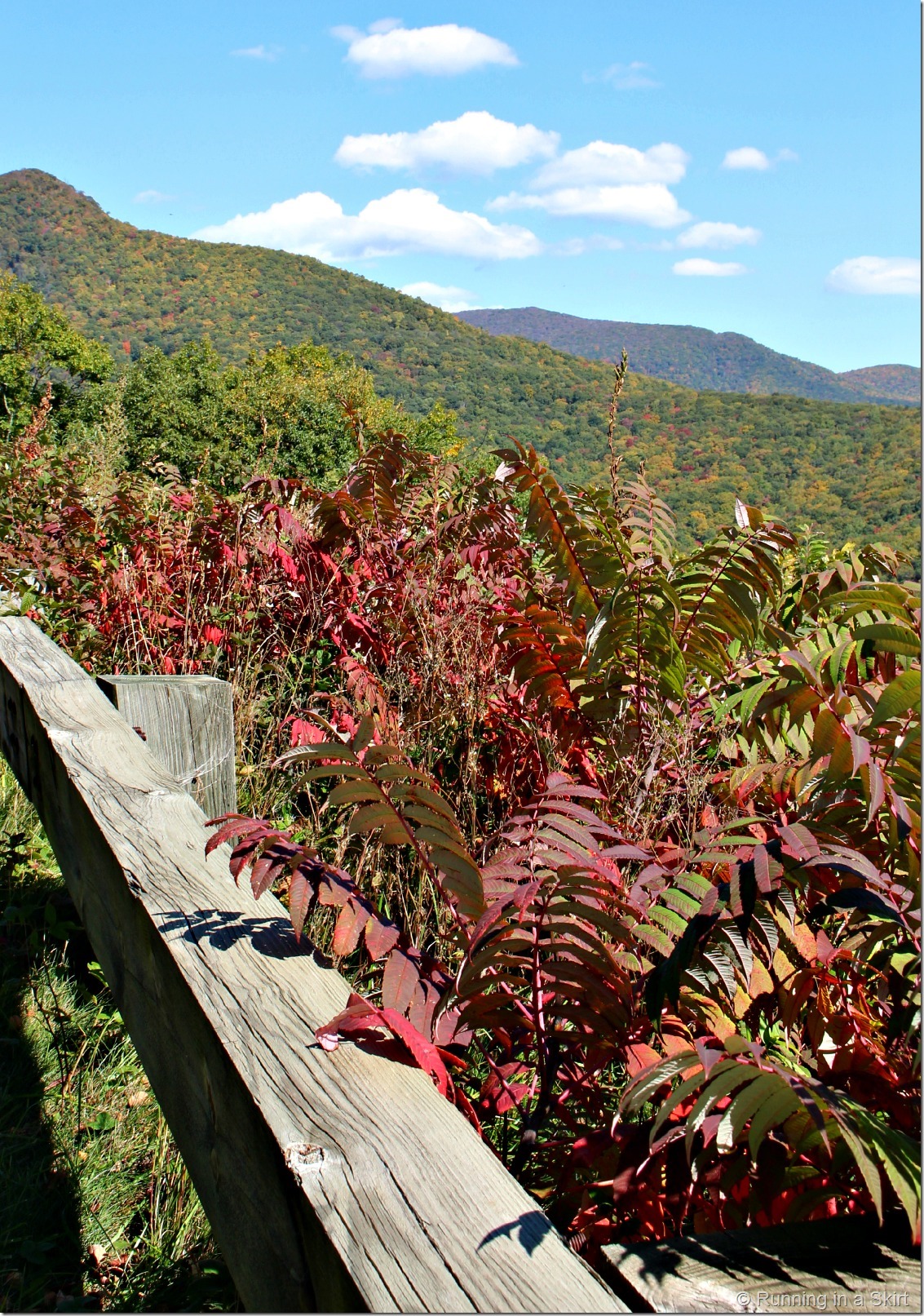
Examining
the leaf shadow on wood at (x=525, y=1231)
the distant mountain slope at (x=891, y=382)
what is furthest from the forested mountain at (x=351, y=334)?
the leaf shadow on wood at (x=525, y=1231)

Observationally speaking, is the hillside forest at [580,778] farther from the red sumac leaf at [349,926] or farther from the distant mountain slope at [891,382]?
the distant mountain slope at [891,382]

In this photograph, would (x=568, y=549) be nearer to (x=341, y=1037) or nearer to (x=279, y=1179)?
(x=341, y=1037)

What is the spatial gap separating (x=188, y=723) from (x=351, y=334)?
2688 inches

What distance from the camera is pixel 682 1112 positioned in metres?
1.17

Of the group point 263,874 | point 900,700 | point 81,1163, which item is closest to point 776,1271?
point 900,700

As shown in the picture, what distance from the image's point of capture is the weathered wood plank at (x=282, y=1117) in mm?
704

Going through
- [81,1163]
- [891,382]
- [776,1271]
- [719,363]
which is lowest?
[81,1163]

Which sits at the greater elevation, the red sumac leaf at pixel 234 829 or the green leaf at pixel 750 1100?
the red sumac leaf at pixel 234 829

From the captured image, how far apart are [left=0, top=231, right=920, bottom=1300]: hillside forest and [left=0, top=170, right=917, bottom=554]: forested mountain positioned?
5.96 metres

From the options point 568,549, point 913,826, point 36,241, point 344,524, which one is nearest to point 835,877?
point 913,826

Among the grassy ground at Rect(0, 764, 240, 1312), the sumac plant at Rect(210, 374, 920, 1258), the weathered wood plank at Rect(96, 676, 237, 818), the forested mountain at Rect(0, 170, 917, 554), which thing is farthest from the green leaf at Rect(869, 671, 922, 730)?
the forested mountain at Rect(0, 170, 917, 554)

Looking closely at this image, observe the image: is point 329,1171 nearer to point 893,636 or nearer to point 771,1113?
point 771,1113

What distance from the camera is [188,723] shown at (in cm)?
214

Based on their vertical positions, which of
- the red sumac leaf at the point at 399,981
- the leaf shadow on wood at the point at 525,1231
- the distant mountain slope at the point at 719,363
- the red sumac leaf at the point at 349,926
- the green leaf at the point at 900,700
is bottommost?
the leaf shadow on wood at the point at 525,1231
